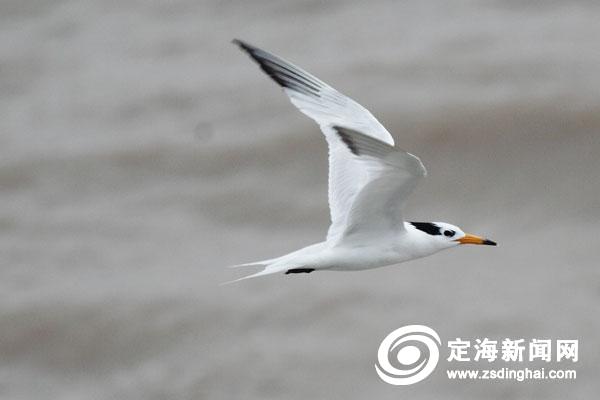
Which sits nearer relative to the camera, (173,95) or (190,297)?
(190,297)

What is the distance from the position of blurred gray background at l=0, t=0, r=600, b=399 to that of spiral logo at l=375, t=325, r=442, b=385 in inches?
5.0

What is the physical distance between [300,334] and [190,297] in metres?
1.20

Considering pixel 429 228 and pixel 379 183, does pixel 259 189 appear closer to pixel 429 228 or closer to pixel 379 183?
pixel 429 228

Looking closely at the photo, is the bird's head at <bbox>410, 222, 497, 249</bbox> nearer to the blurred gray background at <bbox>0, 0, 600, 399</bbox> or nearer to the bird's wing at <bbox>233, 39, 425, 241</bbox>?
the bird's wing at <bbox>233, 39, 425, 241</bbox>

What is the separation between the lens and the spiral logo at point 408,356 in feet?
39.6

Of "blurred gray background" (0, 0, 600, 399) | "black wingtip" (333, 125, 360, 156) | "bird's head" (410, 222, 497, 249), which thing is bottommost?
"bird's head" (410, 222, 497, 249)

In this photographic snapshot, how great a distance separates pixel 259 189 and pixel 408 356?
3307 mm

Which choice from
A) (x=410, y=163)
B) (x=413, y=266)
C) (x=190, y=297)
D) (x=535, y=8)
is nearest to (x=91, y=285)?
(x=190, y=297)

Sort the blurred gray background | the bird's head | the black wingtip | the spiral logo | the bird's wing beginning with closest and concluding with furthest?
the black wingtip < the bird's wing < the bird's head < the spiral logo < the blurred gray background

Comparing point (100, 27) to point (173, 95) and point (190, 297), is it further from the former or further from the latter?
point (190, 297)

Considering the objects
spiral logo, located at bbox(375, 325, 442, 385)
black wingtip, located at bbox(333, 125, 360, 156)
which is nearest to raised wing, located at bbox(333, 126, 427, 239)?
black wingtip, located at bbox(333, 125, 360, 156)

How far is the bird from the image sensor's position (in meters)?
7.20

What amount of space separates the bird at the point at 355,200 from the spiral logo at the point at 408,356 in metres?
4.20

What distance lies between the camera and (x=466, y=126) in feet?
48.0
